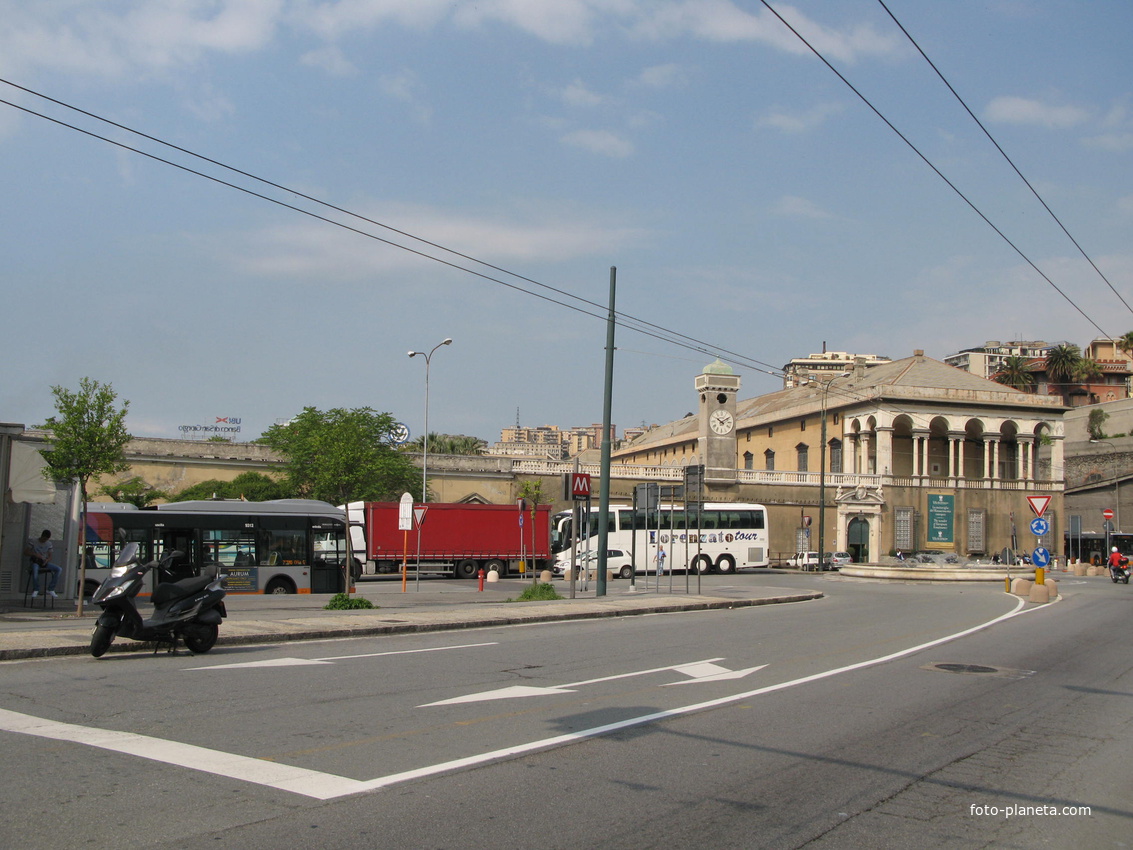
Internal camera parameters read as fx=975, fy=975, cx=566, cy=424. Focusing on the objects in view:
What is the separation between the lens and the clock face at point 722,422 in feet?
207

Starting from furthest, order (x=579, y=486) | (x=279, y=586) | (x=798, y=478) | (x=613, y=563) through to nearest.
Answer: (x=798, y=478) < (x=613, y=563) < (x=279, y=586) < (x=579, y=486)

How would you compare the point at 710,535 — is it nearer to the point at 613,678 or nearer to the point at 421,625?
the point at 421,625

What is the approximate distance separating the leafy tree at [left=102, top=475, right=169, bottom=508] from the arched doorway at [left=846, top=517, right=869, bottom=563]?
4627cm

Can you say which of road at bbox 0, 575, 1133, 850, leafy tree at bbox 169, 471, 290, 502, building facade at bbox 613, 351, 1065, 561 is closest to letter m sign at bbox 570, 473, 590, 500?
road at bbox 0, 575, 1133, 850

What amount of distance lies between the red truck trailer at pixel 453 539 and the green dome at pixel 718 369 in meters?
23.4

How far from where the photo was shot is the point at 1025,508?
7238cm

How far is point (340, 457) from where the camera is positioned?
197ft

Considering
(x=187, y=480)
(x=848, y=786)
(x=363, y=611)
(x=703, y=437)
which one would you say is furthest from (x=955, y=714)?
(x=187, y=480)

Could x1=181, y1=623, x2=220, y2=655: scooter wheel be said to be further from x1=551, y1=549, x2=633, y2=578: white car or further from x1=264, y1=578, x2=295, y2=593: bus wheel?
x1=551, y1=549, x2=633, y2=578: white car

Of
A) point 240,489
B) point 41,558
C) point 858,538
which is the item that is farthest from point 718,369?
point 41,558

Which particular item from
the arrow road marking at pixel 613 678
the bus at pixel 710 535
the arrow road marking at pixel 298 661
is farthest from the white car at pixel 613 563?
the arrow road marking at pixel 613 678

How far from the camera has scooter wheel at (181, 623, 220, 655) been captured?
12289 millimetres

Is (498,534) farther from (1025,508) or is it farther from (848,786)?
(1025,508)

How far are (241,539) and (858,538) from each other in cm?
5097
